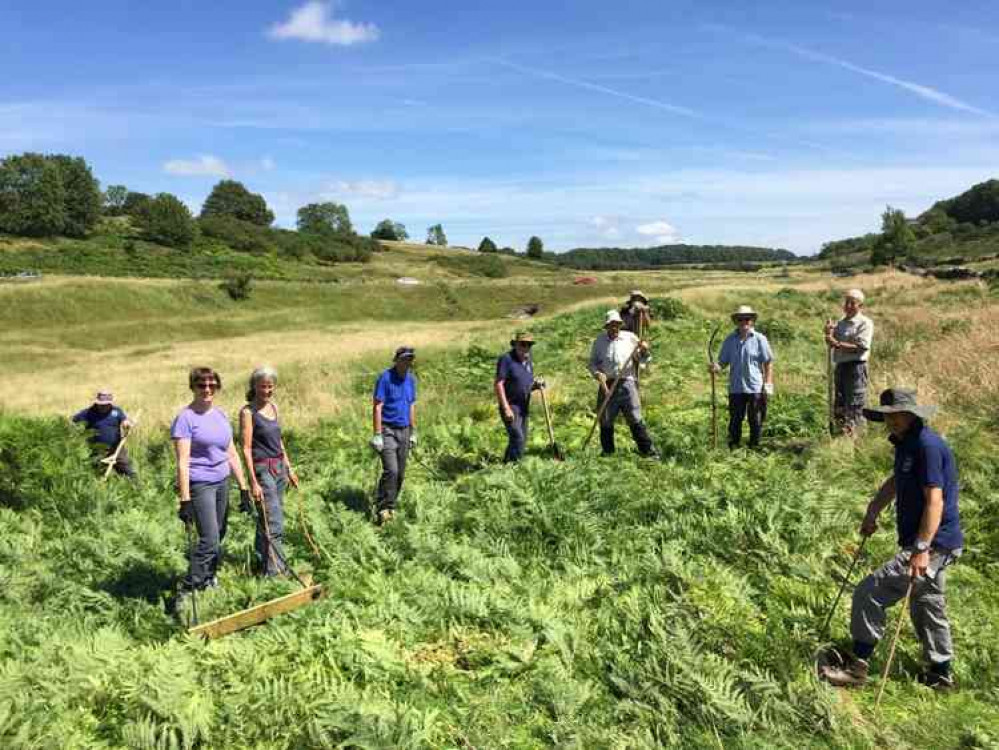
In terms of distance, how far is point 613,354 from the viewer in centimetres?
928

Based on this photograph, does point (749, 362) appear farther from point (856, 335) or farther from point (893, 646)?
point (893, 646)

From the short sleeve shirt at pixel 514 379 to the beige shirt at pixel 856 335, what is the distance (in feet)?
13.2

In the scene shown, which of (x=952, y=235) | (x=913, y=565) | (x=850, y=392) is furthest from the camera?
(x=952, y=235)

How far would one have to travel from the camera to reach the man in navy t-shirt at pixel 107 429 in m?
9.71

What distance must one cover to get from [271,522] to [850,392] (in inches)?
289

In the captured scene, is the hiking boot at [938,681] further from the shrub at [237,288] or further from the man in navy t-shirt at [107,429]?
the shrub at [237,288]

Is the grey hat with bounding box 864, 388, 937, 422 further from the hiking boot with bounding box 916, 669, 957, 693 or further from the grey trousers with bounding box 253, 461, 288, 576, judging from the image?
the grey trousers with bounding box 253, 461, 288, 576

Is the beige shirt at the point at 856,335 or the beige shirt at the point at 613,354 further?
the beige shirt at the point at 613,354

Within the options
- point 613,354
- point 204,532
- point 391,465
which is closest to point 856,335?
point 613,354

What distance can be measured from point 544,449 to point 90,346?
121ft

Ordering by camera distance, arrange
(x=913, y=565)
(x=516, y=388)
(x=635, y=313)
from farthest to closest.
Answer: (x=635, y=313)
(x=516, y=388)
(x=913, y=565)

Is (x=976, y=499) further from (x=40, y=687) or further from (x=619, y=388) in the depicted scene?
(x=40, y=687)

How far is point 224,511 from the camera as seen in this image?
245 inches

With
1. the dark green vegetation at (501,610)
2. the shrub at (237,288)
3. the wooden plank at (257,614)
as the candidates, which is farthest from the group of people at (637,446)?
the shrub at (237,288)
